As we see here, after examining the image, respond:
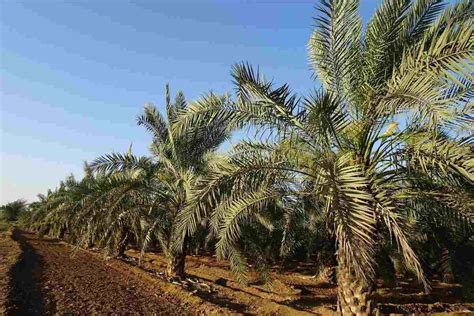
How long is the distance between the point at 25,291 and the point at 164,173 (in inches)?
259

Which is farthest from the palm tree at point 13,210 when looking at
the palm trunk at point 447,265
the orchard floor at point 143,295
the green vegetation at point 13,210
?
the palm trunk at point 447,265

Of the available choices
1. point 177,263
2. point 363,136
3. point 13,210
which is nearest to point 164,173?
point 177,263

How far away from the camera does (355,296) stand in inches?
259

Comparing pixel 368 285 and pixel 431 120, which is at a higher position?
pixel 431 120

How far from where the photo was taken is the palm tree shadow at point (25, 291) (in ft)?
24.3

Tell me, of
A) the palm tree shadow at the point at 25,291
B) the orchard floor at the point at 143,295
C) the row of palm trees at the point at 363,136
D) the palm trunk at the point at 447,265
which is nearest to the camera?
the row of palm trees at the point at 363,136

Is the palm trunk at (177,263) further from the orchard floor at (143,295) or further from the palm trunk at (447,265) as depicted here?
the palm trunk at (447,265)

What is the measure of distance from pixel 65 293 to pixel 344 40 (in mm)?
8928

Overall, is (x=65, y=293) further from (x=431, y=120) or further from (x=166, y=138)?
(x=431, y=120)

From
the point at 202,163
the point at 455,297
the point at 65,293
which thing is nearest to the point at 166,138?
the point at 202,163

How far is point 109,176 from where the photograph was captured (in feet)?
44.0

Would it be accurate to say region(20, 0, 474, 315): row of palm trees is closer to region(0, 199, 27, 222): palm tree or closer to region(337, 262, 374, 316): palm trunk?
region(337, 262, 374, 316): palm trunk

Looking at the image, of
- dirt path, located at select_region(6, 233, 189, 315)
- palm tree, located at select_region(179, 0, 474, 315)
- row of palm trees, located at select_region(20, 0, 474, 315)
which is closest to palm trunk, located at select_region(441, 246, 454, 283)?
row of palm trees, located at select_region(20, 0, 474, 315)

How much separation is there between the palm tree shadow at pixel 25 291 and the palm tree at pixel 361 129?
364cm
